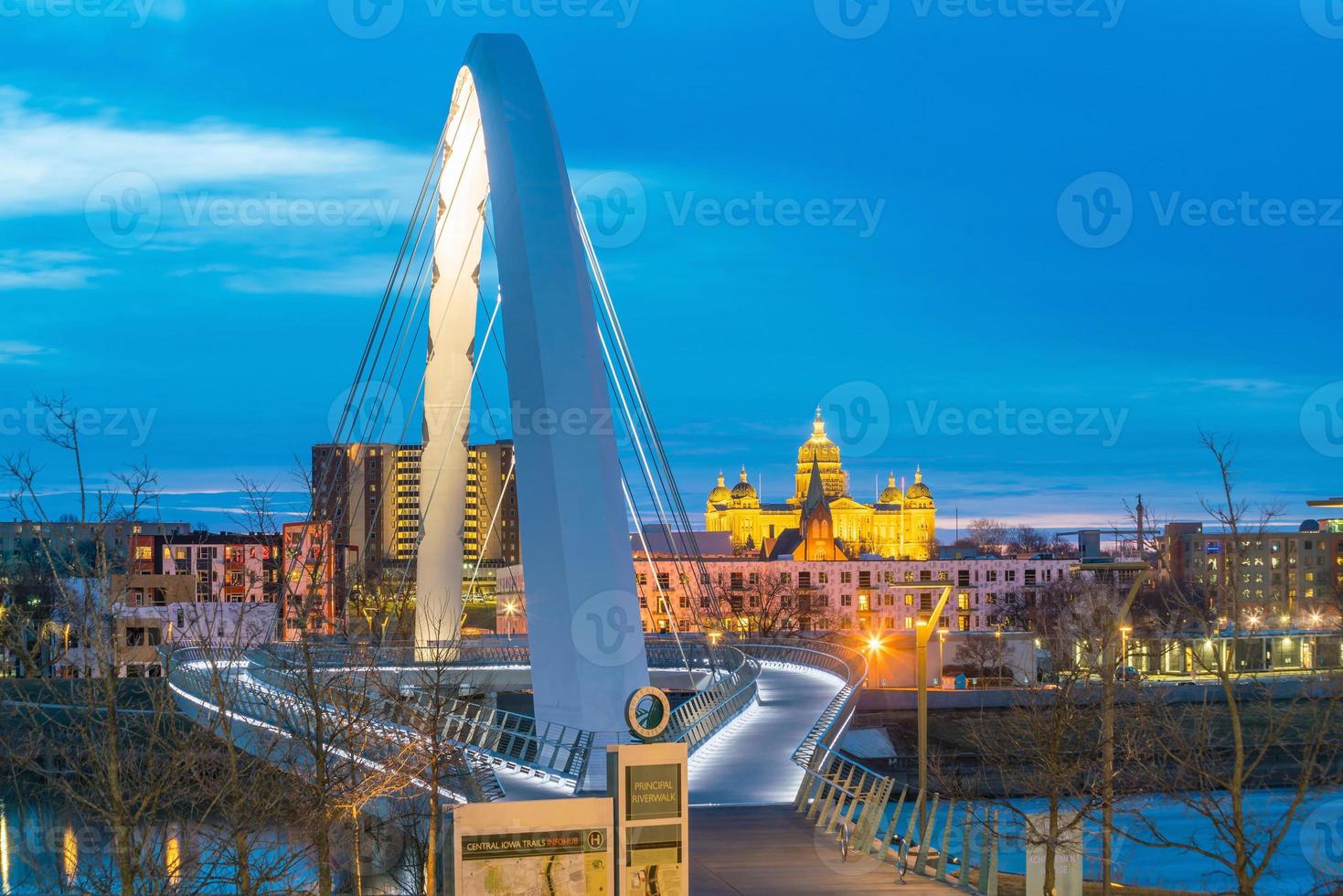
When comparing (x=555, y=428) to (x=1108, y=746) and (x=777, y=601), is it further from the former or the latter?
(x=777, y=601)

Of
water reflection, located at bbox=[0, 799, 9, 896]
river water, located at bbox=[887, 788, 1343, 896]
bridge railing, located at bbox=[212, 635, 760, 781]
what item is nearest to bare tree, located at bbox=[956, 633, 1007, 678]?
bridge railing, located at bbox=[212, 635, 760, 781]

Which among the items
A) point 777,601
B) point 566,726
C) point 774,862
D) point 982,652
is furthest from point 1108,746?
point 777,601

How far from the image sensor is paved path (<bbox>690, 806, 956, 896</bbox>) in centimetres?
1741

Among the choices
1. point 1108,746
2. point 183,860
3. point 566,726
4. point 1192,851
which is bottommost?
point 1192,851

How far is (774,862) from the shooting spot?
61.7 feet

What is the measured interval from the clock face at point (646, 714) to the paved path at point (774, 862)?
2.08 metres

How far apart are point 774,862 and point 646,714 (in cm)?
368

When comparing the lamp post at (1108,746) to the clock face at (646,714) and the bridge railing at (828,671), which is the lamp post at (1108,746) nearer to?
the bridge railing at (828,671)

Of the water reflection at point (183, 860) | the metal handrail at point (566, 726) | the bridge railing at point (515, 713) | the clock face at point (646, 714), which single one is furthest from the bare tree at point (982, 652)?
the clock face at point (646, 714)

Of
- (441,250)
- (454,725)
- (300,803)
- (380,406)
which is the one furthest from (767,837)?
(441,250)

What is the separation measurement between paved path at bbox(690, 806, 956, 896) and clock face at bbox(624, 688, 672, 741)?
208 centimetres

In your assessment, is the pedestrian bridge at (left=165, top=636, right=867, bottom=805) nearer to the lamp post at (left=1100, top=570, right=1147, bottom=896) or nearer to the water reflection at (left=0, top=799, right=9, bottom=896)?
the water reflection at (left=0, top=799, right=9, bottom=896)

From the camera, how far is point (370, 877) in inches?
1196

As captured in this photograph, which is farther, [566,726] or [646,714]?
[566,726]
